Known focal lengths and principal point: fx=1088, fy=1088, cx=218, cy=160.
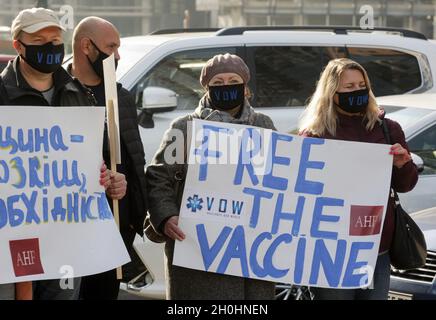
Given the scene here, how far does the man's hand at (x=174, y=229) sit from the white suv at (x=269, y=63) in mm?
2595

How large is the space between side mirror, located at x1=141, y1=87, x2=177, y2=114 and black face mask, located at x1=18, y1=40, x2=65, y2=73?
2.72m

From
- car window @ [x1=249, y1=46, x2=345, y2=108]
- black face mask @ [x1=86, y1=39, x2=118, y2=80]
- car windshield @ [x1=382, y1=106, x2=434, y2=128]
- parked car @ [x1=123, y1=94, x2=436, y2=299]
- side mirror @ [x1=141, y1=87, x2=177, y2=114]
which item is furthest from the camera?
car window @ [x1=249, y1=46, x2=345, y2=108]

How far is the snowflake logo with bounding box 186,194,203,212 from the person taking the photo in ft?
16.9

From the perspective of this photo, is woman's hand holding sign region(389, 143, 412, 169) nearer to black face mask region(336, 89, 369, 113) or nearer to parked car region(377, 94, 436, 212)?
black face mask region(336, 89, 369, 113)

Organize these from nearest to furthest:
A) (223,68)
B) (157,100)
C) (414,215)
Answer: (223,68)
(414,215)
(157,100)

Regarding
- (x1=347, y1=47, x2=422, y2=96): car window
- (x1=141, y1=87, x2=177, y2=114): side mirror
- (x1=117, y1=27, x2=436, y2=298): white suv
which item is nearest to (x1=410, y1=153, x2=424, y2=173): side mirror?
(x1=117, y1=27, x2=436, y2=298): white suv

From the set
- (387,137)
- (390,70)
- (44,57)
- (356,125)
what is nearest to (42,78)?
(44,57)

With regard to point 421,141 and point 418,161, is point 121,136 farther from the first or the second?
point 421,141

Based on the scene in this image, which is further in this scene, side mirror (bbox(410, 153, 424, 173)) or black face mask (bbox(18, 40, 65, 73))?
side mirror (bbox(410, 153, 424, 173))

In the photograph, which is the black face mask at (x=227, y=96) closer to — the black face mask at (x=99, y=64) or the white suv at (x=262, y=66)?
the black face mask at (x=99, y=64)

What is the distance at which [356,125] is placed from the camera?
550 centimetres

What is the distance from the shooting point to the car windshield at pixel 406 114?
25.7 ft

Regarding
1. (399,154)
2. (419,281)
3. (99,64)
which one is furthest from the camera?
(419,281)

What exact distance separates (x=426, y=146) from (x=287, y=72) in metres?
1.36
